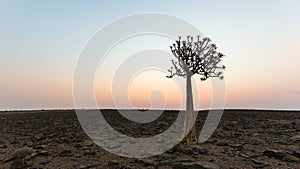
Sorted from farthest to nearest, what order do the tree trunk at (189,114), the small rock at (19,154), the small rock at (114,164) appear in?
the tree trunk at (189,114) → the small rock at (19,154) → the small rock at (114,164)

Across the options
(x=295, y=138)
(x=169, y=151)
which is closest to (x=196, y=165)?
(x=169, y=151)

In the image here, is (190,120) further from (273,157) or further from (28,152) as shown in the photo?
(28,152)

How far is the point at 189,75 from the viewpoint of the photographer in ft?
57.6

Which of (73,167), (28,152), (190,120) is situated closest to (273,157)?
(190,120)

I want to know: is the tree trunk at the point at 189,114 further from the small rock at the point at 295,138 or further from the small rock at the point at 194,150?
the small rock at the point at 295,138

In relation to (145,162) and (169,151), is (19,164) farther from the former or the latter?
(169,151)

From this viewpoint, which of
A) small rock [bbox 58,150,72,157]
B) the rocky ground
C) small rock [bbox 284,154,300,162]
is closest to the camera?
the rocky ground

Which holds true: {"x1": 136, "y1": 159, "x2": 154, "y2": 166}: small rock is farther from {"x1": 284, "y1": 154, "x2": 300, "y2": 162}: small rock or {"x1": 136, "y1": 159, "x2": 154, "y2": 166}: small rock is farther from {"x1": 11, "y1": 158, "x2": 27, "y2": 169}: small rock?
{"x1": 284, "y1": 154, "x2": 300, "y2": 162}: small rock

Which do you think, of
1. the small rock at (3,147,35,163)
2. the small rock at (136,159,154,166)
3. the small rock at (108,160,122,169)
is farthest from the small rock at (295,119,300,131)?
the small rock at (3,147,35,163)

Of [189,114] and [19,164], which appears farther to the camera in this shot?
[189,114]

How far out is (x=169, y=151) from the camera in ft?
52.6

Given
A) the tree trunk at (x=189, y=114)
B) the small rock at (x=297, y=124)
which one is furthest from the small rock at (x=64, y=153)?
the small rock at (x=297, y=124)

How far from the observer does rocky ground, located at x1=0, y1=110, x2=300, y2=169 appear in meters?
14.5

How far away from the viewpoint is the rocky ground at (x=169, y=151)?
1455 cm
